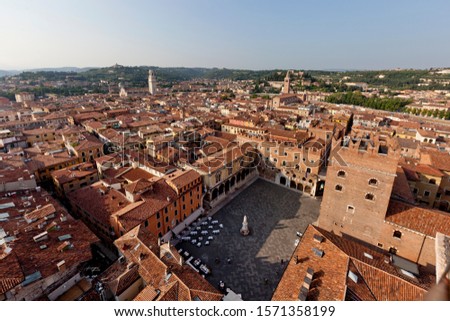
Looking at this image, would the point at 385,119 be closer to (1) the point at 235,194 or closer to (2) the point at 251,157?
(2) the point at 251,157

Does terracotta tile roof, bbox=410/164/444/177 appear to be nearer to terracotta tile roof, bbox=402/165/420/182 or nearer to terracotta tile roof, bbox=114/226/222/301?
terracotta tile roof, bbox=402/165/420/182

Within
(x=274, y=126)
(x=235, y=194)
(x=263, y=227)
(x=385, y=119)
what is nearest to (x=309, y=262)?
(x=263, y=227)

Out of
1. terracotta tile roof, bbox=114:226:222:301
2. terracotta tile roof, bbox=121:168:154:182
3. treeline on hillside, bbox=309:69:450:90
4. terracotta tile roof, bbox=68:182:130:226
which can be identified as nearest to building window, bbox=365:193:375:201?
terracotta tile roof, bbox=114:226:222:301

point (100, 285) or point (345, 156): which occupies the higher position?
point (345, 156)

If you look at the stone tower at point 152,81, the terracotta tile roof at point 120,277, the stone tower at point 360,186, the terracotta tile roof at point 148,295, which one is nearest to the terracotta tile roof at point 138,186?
the terracotta tile roof at point 120,277

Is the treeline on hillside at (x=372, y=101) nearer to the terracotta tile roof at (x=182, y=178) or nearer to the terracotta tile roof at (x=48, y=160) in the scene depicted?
the terracotta tile roof at (x=182, y=178)

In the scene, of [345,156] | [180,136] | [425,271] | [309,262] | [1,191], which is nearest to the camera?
[309,262]
